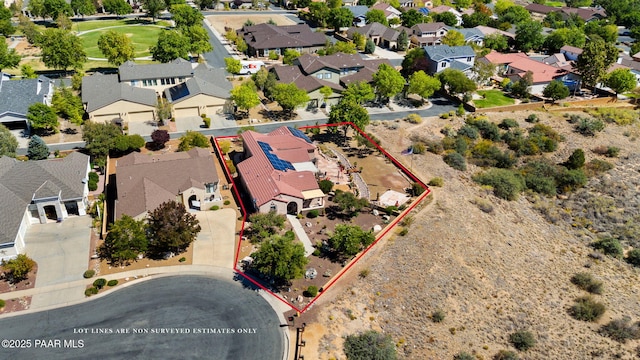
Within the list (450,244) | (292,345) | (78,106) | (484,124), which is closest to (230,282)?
(292,345)

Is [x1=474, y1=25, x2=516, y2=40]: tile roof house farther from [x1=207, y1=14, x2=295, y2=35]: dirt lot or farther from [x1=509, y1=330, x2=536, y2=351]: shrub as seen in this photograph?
[x1=509, y1=330, x2=536, y2=351]: shrub

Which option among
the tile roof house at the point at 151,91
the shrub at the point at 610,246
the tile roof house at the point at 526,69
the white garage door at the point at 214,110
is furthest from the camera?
the tile roof house at the point at 526,69

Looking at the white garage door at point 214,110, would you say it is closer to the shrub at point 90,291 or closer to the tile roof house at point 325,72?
the tile roof house at point 325,72

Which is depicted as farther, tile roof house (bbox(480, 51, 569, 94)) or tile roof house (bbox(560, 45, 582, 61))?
tile roof house (bbox(560, 45, 582, 61))

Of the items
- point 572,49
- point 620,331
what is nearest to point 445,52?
point 572,49

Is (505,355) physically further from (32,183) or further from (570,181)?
(32,183)

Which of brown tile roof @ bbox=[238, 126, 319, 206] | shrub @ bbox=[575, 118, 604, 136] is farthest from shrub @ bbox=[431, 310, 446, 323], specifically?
shrub @ bbox=[575, 118, 604, 136]

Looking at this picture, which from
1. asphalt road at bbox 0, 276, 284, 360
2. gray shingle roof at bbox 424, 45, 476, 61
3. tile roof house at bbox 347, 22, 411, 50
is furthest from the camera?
tile roof house at bbox 347, 22, 411, 50

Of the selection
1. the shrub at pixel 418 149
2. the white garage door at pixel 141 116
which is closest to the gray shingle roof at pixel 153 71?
the white garage door at pixel 141 116
